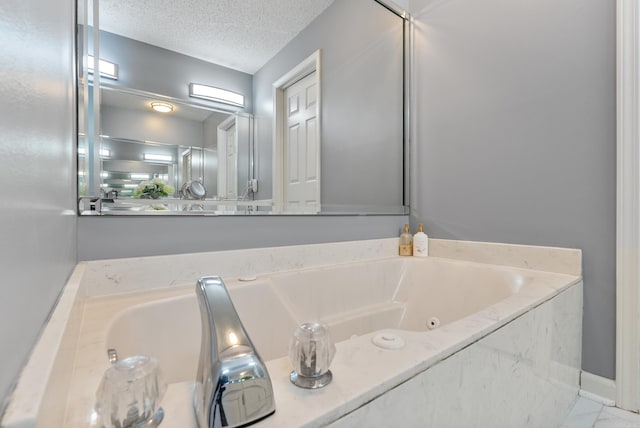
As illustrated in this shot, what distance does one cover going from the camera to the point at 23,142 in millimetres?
317

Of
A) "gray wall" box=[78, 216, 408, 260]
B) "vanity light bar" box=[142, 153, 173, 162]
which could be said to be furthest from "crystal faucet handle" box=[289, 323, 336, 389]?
A: "vanity light bar" box=[142, 153, 173, 162]

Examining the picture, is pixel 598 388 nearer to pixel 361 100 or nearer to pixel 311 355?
pixel 311 355

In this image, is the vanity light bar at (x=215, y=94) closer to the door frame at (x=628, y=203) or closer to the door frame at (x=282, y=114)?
the door frame at (x=282, y=114)

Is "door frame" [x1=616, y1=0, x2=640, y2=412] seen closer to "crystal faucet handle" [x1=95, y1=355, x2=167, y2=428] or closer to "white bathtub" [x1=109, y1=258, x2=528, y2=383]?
"white bathtub" [x1=109, y1=258, x2=528, y2=383]

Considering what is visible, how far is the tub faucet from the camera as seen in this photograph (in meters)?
0.32

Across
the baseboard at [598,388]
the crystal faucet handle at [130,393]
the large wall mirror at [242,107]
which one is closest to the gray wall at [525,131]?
the baseboard at [598,388]

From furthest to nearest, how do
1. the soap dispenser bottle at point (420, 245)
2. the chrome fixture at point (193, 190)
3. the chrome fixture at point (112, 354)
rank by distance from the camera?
the soap dispenser bottle at point (420, 245)
the chrome fixture at point (193, 190)
the chrome fixture at point (112, 354)

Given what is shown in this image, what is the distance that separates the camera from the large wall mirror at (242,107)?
1.04 meters

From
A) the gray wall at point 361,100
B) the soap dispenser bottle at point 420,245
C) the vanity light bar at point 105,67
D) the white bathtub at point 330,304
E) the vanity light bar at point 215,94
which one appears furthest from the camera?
the gray wall at point 361,100

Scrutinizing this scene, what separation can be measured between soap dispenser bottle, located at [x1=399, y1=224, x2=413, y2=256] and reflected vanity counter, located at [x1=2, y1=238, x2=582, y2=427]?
0.08 meters

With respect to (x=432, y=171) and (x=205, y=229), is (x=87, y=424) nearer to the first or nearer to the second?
(x=205, y=229)

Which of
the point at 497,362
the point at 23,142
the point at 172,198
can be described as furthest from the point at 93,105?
the point at 497,362

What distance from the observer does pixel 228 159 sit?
1447 mm

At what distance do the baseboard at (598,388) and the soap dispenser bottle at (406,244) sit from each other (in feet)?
2.72
